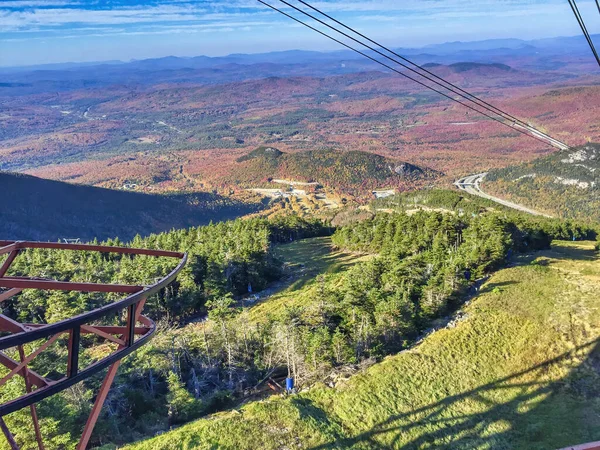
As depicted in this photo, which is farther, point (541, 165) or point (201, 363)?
point (541, 165)

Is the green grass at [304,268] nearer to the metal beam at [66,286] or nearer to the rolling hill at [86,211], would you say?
the metal beam at [66,286]

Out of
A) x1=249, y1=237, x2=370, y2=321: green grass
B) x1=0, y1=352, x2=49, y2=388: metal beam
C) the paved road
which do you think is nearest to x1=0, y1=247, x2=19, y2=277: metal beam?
x1=0, y1=352, x2=49, y2=388: metal beam

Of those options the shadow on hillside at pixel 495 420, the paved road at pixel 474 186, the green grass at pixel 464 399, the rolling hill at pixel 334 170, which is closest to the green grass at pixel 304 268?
the green grass at pixel 464 399

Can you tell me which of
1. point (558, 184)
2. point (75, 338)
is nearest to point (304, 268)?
point (75, 338)

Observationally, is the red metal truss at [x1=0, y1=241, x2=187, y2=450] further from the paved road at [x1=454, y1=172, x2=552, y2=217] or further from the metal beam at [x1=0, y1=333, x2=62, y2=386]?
the paved road at [x1=454, y1=172, x2=552, y2=217]

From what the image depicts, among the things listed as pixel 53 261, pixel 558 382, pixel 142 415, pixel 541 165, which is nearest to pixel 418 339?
pixel 558 382

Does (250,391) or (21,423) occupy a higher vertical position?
(21,423)

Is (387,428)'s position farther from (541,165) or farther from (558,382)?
(541,165)

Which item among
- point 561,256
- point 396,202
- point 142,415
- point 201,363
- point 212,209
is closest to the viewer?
point 142,415

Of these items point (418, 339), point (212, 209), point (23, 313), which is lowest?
point (212, 209)
